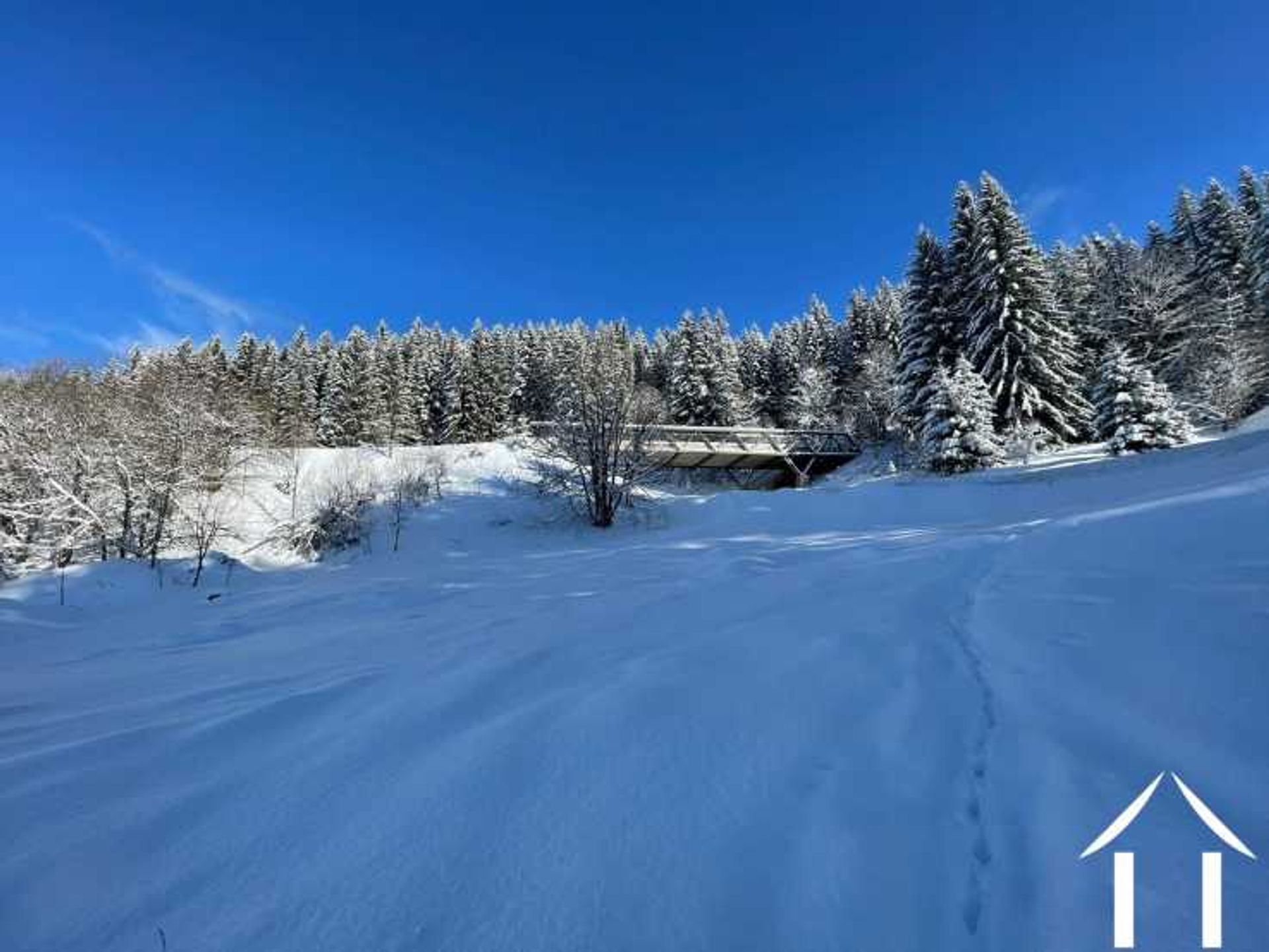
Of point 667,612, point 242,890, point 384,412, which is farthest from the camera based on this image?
point 384,412

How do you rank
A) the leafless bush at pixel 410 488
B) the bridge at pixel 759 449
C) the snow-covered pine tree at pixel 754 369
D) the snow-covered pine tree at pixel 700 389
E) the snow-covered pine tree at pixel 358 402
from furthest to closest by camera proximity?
the snow-covered pine tree at pixel 754 369 → the snow-covered pine tree at pixel 358 402 → the snow-covered pine tree at pixel 700 389 → the bridge at pixel 759 449 → the leafless bush at pixel 410 488

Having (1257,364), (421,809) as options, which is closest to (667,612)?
(421,809)

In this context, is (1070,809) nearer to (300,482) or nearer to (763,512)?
(763,512)

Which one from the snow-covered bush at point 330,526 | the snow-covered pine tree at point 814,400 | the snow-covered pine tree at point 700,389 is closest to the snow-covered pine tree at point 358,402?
the snow-covered pine tree at point 700,389

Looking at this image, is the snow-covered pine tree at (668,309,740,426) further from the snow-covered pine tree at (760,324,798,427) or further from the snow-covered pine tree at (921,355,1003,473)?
the snow-covered pine tree at (921,355,1003,473)

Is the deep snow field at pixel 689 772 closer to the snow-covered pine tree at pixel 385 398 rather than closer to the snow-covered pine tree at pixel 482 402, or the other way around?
the snow-covered pine tree at pixel 385 398

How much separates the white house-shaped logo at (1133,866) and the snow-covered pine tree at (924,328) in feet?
80.9

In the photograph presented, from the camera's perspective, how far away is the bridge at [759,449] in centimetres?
2550

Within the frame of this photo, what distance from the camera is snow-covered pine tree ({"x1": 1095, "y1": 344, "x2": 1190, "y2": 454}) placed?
55.4 ft

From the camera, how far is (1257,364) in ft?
72.5

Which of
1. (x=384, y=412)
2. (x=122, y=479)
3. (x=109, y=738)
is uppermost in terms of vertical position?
(x=384, y=412)

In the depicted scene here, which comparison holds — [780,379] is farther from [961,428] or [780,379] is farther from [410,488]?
[410,488]

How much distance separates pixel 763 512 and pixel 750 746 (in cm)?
1411

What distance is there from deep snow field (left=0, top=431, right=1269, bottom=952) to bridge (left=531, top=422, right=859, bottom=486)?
20.5 metres
